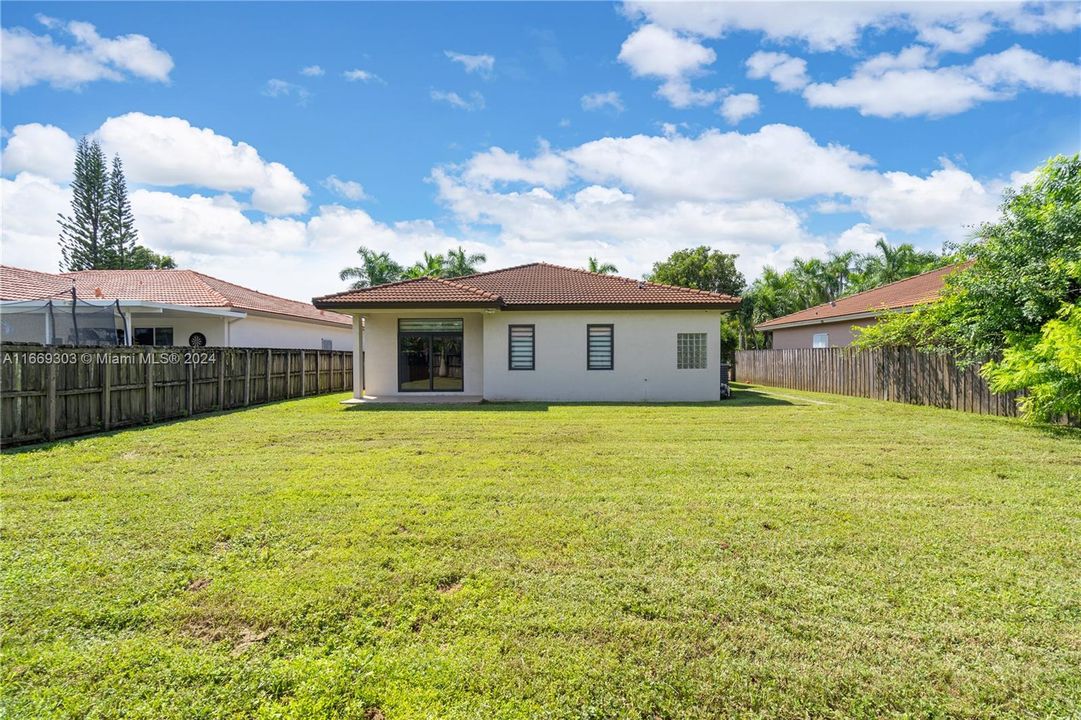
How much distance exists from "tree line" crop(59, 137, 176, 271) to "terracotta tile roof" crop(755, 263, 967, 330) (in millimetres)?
51189

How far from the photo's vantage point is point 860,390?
17.7 meters

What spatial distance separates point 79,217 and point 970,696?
5844 centimetres

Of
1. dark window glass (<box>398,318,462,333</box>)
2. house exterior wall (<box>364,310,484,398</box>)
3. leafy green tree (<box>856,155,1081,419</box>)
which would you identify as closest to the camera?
leafy green tree (<box>856,155,1081,419</box>)

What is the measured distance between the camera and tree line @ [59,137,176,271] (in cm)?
4275

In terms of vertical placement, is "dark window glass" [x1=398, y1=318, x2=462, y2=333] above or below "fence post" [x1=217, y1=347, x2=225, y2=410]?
above

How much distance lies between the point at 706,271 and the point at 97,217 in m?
49.3

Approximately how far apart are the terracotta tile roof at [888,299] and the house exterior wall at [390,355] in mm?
14551

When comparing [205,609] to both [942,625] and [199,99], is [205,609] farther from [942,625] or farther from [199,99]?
[199,99]

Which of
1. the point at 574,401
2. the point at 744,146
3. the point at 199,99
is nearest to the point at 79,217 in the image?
the point at 199,99

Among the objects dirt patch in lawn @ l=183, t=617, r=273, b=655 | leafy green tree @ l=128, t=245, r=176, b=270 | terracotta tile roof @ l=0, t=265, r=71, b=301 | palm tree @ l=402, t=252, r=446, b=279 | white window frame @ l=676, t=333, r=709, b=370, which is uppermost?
leafy green tree @ l=128, t=245, r=176, b=270

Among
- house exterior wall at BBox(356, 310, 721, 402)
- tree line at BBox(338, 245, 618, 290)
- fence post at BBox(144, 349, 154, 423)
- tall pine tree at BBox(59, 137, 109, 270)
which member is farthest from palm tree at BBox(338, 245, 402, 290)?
tall pine tree at BBox(59, 137, 109, 270)

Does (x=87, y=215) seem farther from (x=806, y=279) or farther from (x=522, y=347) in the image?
(x=806, y=279)

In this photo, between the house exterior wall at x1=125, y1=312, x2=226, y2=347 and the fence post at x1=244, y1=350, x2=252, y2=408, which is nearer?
the fence post at x1=244, y1=350, x2=252, y2=408

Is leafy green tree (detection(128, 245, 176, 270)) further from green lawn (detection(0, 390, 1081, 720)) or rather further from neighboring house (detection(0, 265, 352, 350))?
green lawn (detection(0, 390, 1081, 720))
